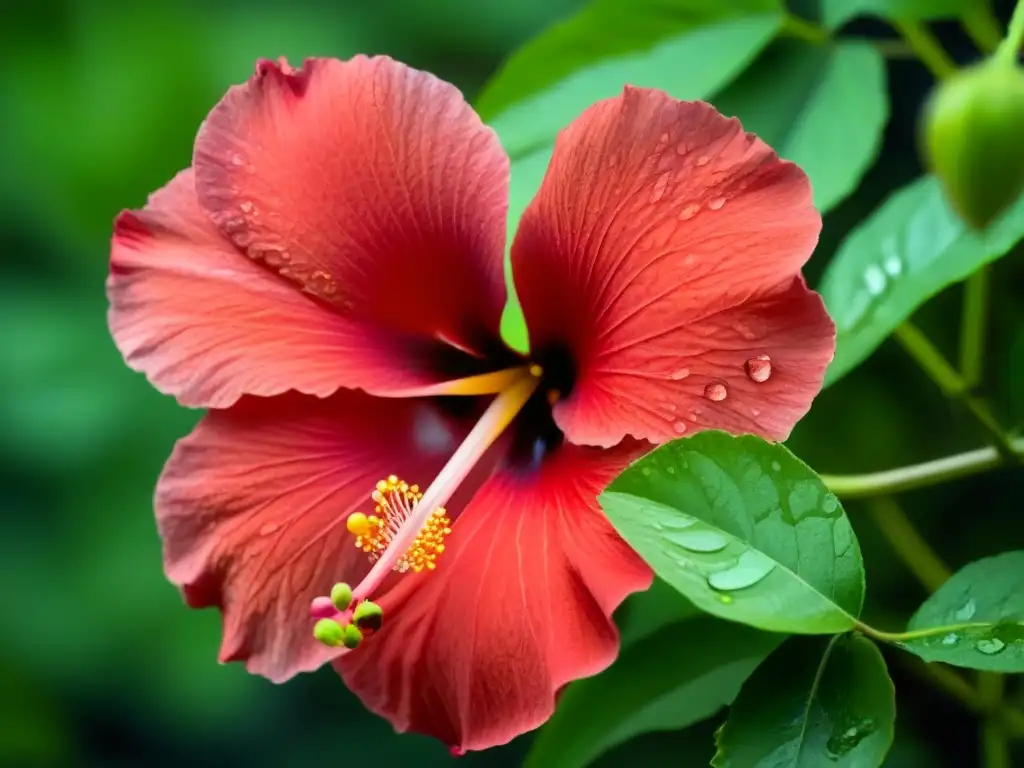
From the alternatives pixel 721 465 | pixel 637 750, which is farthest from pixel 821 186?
pixel 637 750

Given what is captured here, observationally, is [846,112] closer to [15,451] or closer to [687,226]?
[687,226]

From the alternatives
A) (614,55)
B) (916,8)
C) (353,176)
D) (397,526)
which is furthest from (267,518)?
(916,8)

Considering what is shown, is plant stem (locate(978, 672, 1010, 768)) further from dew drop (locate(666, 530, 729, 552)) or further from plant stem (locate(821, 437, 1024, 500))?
dew drop (locate(666, 530, 729, 552))

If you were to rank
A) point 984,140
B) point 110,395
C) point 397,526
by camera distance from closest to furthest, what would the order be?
point 984,140, point 397,526, point 110,395

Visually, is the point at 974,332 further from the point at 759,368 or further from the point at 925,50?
the point at 759,368

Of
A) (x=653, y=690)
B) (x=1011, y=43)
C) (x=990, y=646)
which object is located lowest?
(x=653, y=690)

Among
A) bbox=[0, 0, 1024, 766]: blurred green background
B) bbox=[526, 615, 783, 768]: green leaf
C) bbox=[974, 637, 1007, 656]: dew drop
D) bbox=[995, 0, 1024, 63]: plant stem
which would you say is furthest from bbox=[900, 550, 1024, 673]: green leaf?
bbox=[0, 0, 1024, 766]: blurred green background
